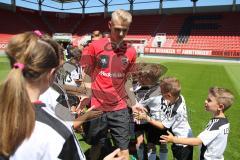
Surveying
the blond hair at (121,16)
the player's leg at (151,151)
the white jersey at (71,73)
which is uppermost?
the blond hair at (121,16)

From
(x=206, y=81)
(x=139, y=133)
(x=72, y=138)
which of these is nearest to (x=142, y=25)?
(x=206, y=81)

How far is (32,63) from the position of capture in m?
1.72

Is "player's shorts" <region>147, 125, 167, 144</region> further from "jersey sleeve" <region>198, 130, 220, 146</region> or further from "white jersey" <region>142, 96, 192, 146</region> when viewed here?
"jersey sleeve" <region>198, 130, 220, 146</region>

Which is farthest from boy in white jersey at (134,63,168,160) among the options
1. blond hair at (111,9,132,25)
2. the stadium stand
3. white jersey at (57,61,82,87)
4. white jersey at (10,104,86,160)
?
the stadium stand

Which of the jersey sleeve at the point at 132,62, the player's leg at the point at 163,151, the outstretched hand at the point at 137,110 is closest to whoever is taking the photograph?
the outstretched hand at the point at 137,110

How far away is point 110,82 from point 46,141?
2.41m

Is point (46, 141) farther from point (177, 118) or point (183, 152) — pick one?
point (183, 152)

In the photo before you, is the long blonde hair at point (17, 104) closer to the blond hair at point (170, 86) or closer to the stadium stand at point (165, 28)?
the blond hair at point (170, 86)

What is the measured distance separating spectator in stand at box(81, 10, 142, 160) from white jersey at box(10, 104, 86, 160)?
2295 millimetres

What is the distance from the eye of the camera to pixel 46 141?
166 cm

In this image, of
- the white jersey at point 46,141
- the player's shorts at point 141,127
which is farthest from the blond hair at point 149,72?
the white jersey at point 46,141

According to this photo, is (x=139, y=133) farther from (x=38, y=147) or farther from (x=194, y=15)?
(x=194, y=15)

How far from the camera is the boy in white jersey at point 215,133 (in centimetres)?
352

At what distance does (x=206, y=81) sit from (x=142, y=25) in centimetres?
3315
